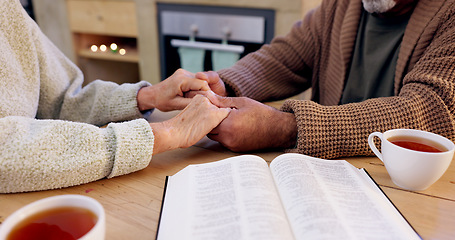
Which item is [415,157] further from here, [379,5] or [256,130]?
[379,5]

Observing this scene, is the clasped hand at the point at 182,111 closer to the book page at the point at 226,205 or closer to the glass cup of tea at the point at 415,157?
the book page at the point at 226,205

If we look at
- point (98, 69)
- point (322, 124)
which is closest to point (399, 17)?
point (322, 124)

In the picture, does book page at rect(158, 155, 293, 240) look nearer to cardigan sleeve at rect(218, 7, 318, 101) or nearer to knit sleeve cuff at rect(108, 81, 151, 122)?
knit sleeve cuff at rect(108, 81, 151, 122)

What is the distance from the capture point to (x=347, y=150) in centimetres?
64

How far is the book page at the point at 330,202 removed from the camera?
41cm

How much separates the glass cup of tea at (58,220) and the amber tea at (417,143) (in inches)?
18.6

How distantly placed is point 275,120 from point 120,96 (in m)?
0.38

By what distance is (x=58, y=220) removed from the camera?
37 cm

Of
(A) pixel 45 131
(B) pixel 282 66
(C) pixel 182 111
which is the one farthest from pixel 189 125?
(B) pixel 282 66

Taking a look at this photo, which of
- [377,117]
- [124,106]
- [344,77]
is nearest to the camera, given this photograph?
[377,117]

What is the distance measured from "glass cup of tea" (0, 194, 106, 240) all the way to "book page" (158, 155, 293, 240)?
8 cm

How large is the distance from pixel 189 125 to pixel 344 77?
61 cm

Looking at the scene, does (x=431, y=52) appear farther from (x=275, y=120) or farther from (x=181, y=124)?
(x=181, y=124)

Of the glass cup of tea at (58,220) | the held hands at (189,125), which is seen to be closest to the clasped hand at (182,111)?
the held hands at (189,125)
